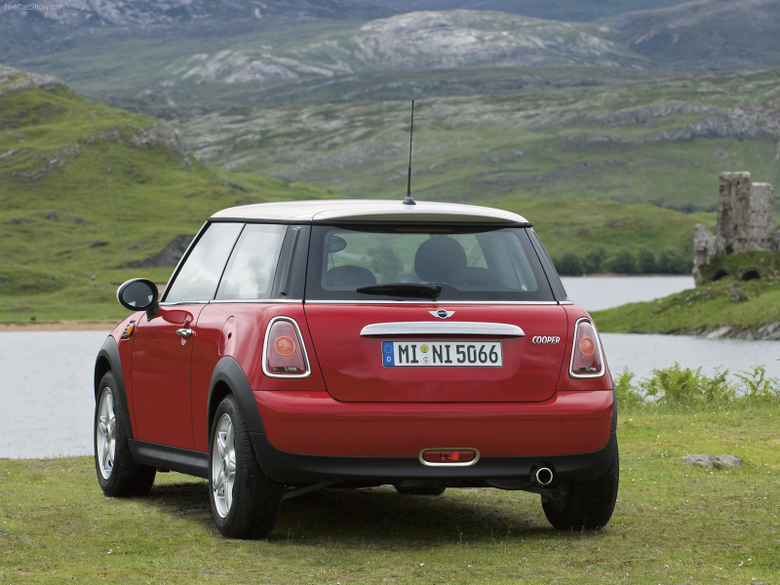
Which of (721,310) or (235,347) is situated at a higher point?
(235,347)

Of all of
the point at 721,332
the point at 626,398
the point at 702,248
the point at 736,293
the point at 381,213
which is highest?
the point at 381,213

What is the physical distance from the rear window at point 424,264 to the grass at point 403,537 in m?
1.63

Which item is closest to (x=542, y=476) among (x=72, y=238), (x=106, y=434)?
(x=106, y=434)

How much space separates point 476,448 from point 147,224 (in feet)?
595

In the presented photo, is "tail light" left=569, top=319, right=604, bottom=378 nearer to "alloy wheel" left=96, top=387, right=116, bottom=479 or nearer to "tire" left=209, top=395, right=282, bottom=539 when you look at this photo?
"tire" left=209, top=395, right=282, bottom=539

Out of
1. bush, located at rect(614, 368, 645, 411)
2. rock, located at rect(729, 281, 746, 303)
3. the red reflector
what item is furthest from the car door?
rock, located at rect(729, 281, 746, 303)

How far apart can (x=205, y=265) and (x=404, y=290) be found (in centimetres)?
210

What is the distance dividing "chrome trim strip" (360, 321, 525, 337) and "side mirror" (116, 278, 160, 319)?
2718mm

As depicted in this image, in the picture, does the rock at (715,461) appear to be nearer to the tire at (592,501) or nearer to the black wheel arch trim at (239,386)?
the tire at (592,501)

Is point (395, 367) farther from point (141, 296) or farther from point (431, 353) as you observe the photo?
point (141, 296)

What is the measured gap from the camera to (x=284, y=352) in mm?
6980

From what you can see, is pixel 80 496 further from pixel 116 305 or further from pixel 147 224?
pixel 147 224

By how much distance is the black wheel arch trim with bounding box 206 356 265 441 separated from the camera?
23.0 feet

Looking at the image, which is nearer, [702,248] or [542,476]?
[542,476]
